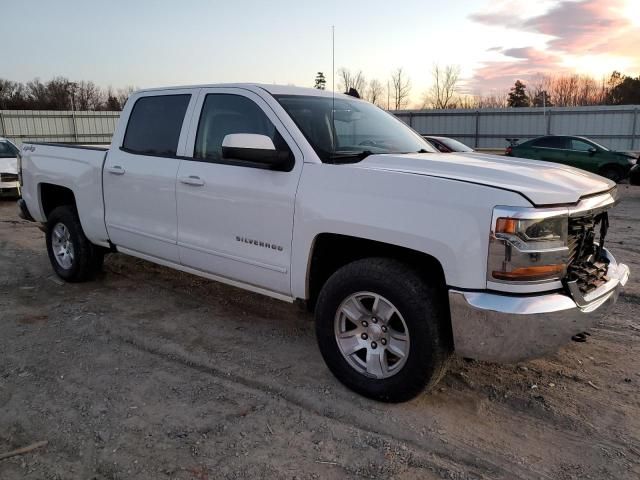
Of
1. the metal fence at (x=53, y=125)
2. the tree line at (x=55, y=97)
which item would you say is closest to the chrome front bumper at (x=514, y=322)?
the metal fence at (x=53, y=125)

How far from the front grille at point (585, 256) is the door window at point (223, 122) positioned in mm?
2060

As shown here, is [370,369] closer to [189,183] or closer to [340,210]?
[340,210]

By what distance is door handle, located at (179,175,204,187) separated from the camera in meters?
4.05

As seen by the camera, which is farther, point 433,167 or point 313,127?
point 313,127

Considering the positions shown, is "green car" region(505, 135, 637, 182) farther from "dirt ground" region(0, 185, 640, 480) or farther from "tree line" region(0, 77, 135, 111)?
"tree line" region(0, 77, 135, 111)

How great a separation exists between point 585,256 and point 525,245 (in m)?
0.86

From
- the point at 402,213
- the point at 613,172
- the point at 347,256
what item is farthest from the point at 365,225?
the point at 613,172

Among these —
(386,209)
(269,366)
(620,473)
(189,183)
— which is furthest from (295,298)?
(620,473)

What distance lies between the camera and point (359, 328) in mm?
3326

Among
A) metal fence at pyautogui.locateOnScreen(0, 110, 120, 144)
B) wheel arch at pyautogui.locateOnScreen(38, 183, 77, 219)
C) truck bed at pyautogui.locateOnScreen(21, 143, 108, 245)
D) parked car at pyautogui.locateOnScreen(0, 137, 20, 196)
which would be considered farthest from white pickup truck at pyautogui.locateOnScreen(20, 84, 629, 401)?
metal fence at pyautogui.locateOnScreen(0, 110, 120, 144)

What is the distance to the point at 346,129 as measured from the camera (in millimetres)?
3973

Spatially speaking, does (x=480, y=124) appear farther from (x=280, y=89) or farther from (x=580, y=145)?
(x=280, y=89)

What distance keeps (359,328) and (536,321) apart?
1052mm

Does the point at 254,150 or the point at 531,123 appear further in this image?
the point at 531,123
